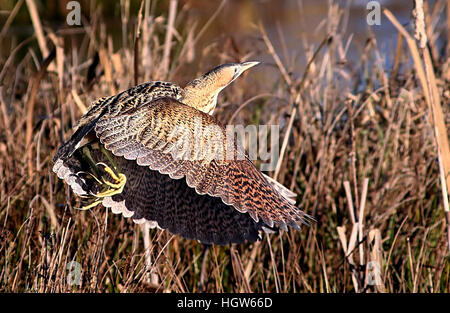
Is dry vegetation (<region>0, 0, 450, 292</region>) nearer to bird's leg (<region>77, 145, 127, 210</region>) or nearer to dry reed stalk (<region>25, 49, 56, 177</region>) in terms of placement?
dry reed stalk (<region>25, 49, 56, 177</region>)

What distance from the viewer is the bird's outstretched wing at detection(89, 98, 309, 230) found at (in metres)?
1.64

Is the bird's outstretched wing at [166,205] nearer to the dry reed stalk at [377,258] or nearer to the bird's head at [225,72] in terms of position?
the bird's head at [225,72]

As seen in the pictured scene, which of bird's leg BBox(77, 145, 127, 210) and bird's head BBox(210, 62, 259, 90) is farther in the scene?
bird's head BBox(210, 62, 259, 90)

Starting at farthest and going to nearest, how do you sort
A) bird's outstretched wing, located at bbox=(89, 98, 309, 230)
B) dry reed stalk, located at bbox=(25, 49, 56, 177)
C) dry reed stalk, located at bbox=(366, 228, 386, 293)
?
dry reed stalk, located at bbox=(25, 49, 56, 177), dry reed stalk, located at bbox=(366, 228, 386, 293), bird's outstretched wing, located at bbox=(89, 98, 309, 230)

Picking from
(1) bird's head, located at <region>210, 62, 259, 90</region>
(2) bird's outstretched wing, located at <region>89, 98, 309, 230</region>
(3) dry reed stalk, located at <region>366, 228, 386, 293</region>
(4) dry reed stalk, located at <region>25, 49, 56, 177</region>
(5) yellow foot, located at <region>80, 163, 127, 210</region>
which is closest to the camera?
(2) bird's outstretched wing, located at <region>89, 98, 309, 230</region>

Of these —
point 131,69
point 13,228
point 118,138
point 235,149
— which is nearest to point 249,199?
point 235,149

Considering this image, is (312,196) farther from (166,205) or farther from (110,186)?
(110,186)

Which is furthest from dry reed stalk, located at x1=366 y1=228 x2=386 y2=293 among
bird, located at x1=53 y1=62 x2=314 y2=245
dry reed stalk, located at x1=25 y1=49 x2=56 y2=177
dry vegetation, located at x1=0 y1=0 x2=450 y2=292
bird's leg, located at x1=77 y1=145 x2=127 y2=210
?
dry reed stalk, located at x1=25 y1=49 x2=56 y2=177

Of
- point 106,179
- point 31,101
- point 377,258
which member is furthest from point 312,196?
point 31,101

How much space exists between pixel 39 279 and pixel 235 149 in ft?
2.11

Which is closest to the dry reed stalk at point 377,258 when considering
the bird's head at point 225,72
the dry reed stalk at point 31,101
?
the bird's head at point 225,72

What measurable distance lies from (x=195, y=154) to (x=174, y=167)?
8 centimetres

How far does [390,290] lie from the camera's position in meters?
2.17
